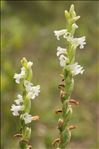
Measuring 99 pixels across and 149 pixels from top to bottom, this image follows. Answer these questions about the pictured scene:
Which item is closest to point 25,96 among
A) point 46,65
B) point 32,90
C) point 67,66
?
point 32,90

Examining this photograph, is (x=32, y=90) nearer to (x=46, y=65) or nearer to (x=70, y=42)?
(x=70, y=42)

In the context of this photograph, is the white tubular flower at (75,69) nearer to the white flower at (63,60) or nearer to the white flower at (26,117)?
the white flower at (63,60)

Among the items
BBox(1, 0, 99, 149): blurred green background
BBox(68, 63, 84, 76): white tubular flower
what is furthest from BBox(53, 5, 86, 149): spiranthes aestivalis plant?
BBox(1, 0, 99, 149): blurred green background

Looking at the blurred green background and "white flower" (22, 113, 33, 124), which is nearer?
"white flower" (22, 113, 33, 124)

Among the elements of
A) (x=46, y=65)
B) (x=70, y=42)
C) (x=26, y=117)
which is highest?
(x=46, y=65)

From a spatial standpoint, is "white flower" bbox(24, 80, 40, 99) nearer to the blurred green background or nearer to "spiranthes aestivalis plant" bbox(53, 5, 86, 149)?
"spiranthes aestivalis plant" bbox(53, 5, 86, 149)

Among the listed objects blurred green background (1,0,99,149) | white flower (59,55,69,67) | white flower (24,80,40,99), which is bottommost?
white flower (24,80,40,99)

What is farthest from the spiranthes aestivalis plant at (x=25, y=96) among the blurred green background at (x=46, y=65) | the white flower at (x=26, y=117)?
the blurred green background at (x=46, y=65)
